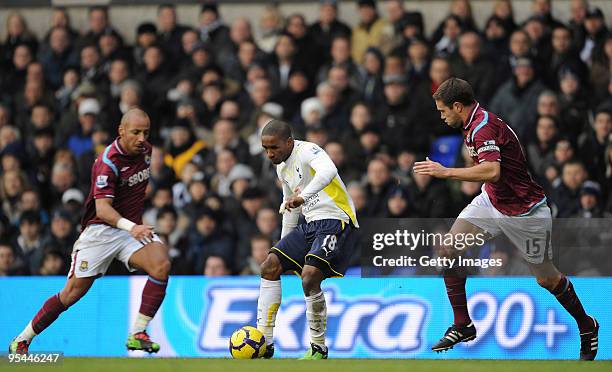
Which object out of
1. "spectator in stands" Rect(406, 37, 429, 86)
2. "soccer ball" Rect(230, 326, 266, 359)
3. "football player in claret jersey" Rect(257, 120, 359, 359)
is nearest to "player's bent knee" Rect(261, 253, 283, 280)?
"football player in claret jersey" Rect(257, 120, 359, 359)

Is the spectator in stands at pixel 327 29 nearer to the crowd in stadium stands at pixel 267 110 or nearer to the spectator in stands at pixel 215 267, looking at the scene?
the crowd in stadium stands at pixel 267 110

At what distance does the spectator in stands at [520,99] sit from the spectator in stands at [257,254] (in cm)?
333

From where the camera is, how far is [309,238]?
10820mm

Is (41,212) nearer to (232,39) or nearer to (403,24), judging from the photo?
(232,39)

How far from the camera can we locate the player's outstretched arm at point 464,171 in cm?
973

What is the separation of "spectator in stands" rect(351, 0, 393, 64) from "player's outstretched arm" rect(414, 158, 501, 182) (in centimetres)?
662

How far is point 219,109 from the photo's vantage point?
644 inches

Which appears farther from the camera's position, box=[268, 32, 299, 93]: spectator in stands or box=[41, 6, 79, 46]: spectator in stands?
box=[41, 6, 79, 46]: spectator in stands

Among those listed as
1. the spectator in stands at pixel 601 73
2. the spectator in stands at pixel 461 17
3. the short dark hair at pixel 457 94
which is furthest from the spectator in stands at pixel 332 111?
the short dark hair at pixel 457 94

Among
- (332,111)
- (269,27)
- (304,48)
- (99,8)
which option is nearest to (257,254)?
(332,111)

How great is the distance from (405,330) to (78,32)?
26.4 feet

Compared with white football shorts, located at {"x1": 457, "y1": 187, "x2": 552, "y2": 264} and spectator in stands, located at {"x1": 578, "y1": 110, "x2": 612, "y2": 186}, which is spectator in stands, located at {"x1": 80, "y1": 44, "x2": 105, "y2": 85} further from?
white football shorts, located at {"x1": 457, "y1": 187, "x2": 552, "y2": 264}

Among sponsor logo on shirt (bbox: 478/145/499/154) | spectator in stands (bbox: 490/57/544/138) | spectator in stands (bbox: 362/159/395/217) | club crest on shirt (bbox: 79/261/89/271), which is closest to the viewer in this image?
sponsor logo on shirt (bbox: 478/145/499/154)

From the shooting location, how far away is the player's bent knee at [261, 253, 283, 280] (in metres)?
10.8
